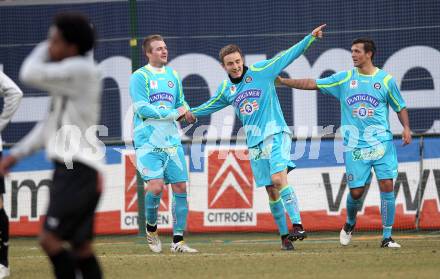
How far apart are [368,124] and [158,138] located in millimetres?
2497

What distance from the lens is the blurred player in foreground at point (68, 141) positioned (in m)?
6.16

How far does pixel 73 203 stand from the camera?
6.14 meters

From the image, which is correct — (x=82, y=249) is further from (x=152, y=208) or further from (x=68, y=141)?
(x=152, y=208)

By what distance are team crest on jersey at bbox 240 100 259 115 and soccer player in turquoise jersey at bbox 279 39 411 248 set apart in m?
0.44

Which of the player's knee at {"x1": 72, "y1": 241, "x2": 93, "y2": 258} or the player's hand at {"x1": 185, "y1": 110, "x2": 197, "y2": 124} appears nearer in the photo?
the player's knee at {"x1": 72, "y1": 241, "x2": 93, "y2": 258}

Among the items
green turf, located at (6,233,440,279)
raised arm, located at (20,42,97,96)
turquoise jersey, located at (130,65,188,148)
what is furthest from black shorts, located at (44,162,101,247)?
turquoise jersey, located at (130,65,188,148)

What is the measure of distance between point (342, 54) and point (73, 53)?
11946 mm

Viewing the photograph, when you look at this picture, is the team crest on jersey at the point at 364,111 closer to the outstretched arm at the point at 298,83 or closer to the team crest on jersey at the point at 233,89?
the outstretched arm at the point at 298,83

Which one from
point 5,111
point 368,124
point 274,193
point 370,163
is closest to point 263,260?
point 274,193

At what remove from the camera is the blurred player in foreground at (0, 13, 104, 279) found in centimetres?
616

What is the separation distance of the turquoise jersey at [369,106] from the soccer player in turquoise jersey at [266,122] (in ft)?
2.77

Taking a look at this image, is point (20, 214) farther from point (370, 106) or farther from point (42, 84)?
point (42, 84)

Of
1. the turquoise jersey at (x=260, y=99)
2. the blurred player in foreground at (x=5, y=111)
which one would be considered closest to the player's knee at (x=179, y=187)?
the turquoise jersey at (x=260, y=99)

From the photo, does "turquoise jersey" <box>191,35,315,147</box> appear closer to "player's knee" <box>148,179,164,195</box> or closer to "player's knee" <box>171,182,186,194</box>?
"player's knee" <box>171,182,186,194</box>
